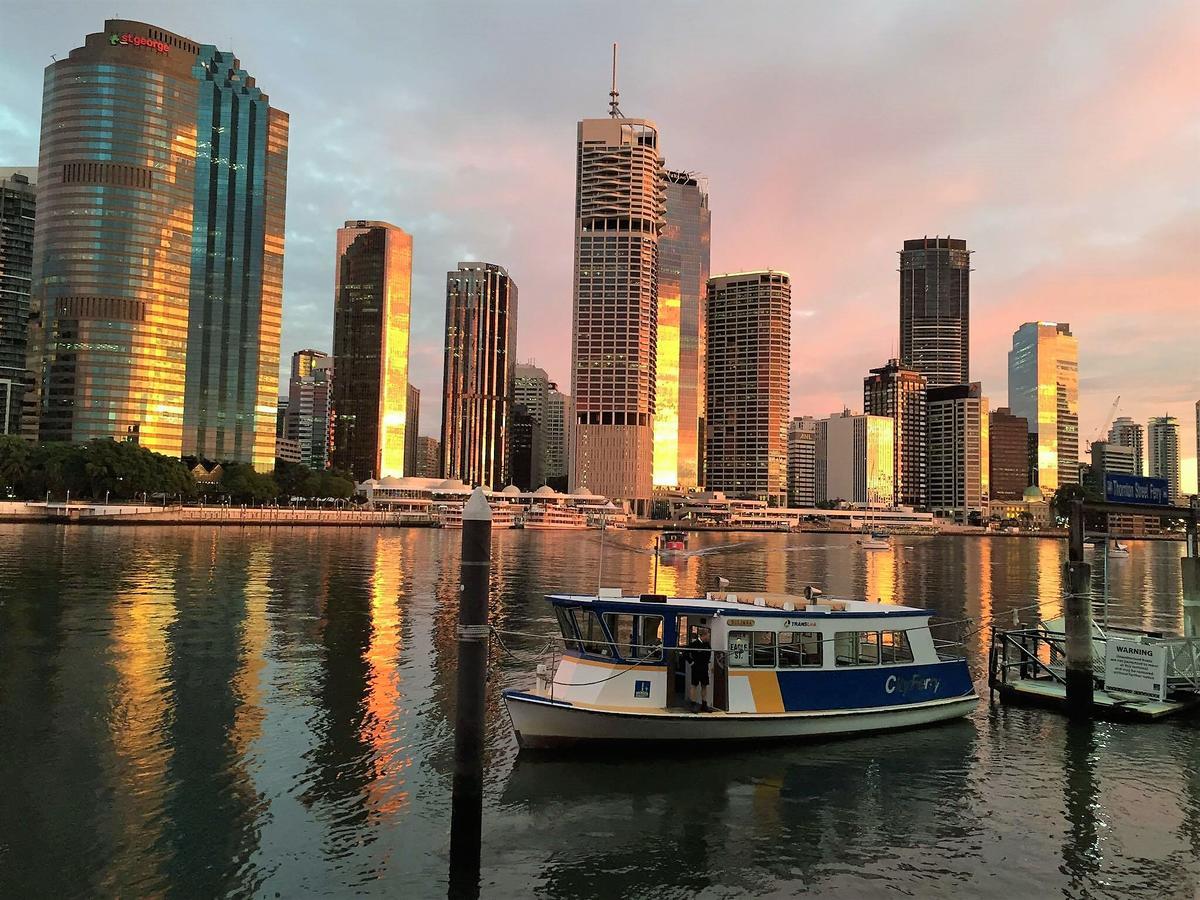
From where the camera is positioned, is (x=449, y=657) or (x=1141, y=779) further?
(x=449, y=657)

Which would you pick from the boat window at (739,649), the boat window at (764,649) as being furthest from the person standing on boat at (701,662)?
the boat window at (764,649)

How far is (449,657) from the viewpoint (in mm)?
39844

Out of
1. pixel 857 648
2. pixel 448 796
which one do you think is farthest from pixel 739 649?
pixel 448 796

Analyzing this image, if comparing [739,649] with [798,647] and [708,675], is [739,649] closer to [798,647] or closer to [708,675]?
Result: [708,675]

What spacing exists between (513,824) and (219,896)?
6517 millimetres

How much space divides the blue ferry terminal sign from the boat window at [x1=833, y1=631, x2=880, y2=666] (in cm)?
1422

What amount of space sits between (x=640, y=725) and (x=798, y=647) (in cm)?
596

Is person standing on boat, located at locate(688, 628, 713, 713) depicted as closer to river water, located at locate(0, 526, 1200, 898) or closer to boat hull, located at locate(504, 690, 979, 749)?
boat hull, located at locate(504, 690, 979, 749)

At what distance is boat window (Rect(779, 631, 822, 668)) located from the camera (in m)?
26.6

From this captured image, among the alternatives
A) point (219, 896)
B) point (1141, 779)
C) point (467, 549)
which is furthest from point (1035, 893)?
point (219, 896)

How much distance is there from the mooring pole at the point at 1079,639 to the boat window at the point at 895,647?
653 centimetres

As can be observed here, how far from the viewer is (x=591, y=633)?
84.6ft

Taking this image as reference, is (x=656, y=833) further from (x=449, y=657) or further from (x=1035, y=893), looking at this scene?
(x=449, y=657)

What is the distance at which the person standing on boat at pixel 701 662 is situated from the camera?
25844mm
